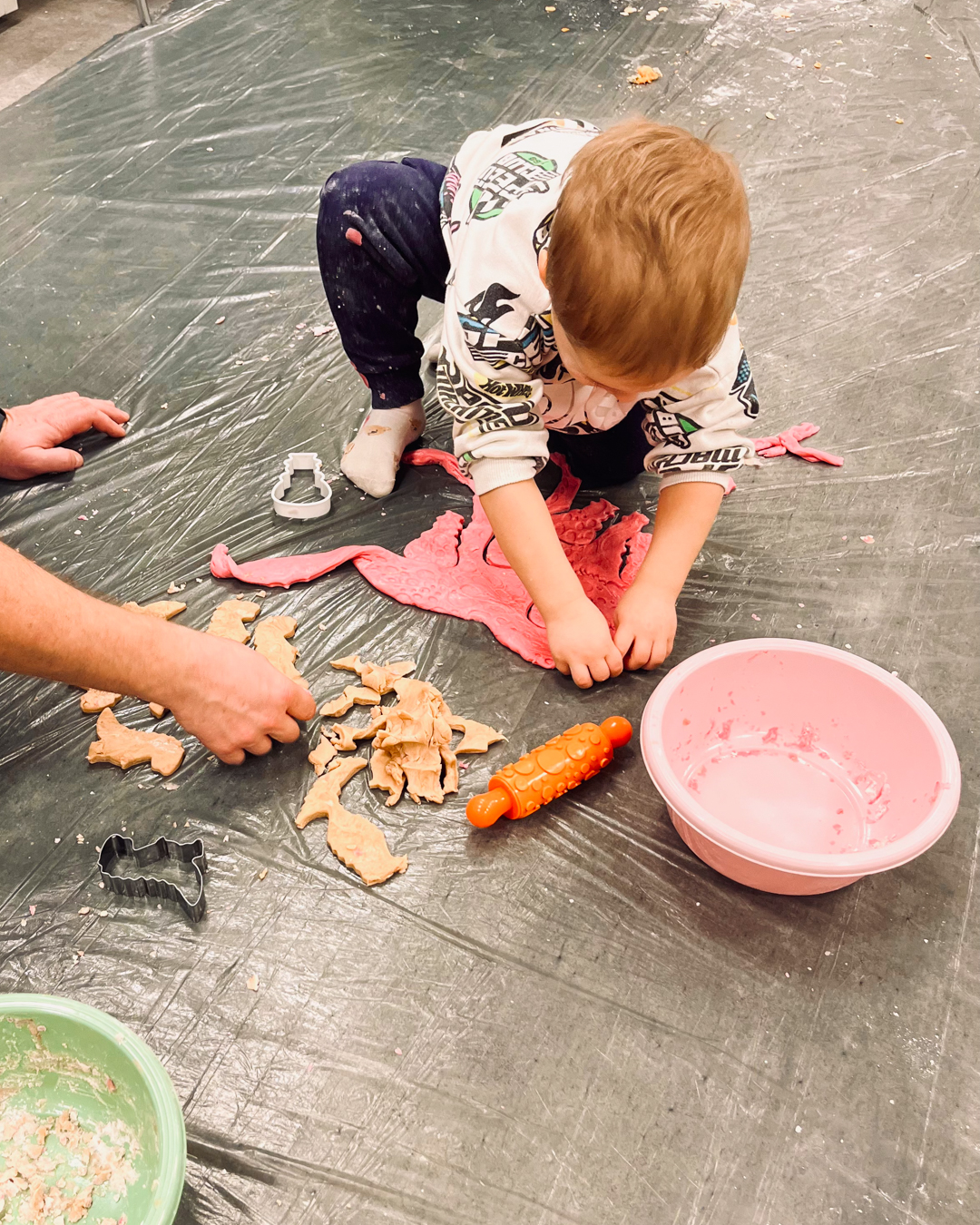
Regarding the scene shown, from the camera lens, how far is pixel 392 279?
4.06 ft

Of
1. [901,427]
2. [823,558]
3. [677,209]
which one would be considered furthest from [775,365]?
[677,209]

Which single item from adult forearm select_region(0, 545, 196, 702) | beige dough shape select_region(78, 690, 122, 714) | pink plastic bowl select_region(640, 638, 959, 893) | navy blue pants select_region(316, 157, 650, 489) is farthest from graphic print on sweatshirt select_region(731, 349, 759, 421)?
beige dough shape select_region(78, 690, 122, 714)

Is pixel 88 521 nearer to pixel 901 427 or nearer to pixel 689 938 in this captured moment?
pixel 689 938

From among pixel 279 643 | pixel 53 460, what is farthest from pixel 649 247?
pixel 53 460

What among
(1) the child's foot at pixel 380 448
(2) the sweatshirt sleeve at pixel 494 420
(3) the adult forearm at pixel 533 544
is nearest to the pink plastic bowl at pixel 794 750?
(3) the adult forearm at pixel 533 544

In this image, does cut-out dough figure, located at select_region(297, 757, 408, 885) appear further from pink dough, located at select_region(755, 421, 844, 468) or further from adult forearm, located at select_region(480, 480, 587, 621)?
pink dough, located at select_region(755, 421, 844, 468)

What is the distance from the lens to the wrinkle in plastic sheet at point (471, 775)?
0.77 meters

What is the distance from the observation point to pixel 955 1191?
74 cm

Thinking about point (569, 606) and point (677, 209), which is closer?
point (677, 209)

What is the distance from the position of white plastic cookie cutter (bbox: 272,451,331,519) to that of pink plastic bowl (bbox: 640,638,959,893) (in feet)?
1.76

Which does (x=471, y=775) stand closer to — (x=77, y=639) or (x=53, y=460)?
(x=77, y=639)

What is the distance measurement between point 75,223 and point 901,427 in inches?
55.0

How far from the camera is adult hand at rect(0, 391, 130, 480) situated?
1273mm

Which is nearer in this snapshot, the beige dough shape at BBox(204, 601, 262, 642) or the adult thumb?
the beige dough shape at BBox(204, 601, 262, 642)
